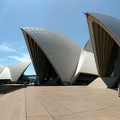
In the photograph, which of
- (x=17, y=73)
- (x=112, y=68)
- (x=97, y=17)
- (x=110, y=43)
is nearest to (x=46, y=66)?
(x=17, y=73)

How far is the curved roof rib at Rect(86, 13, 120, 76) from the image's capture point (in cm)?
2695

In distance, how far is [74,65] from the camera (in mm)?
45656

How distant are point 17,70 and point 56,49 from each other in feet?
85.2

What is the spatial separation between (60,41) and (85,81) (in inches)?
458

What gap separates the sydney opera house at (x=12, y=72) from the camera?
64.3m

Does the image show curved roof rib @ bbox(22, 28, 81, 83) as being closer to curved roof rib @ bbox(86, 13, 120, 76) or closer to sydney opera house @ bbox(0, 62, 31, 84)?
curved roof rib @ bbox(86, 13, 120, 76)

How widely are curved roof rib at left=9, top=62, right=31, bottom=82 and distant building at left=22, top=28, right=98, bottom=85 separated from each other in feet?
47.6

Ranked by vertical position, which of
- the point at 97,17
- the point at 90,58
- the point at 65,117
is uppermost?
the point at 97,17

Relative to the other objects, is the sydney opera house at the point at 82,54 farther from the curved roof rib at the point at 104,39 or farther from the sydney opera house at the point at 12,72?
the sydney opera house at the point at 12,72

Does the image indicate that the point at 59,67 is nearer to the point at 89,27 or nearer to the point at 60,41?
the point at 60,41

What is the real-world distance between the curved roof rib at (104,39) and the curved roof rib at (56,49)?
974 centimetres

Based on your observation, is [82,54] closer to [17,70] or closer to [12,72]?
[17,70]

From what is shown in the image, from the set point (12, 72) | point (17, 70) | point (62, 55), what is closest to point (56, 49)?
point (62, 55)

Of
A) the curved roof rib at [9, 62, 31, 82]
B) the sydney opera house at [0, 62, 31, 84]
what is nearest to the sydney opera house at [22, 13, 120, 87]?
the curved roof rib at [9, 62, 31, 82]
